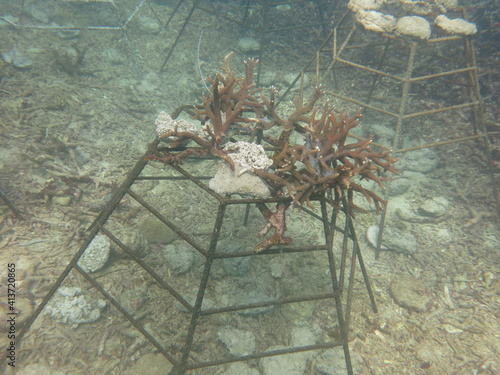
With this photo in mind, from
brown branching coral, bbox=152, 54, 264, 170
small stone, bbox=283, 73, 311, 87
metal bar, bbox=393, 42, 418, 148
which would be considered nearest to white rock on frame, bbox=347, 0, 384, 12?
metal bar, bbox=393, 42, 418, 148

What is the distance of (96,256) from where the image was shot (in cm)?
318

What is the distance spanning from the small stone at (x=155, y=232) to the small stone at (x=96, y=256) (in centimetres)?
52

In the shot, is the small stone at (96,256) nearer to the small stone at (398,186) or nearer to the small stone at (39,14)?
the small stone at (398,186)

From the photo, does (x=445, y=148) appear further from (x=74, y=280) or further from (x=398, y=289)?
(x=74, y=280)

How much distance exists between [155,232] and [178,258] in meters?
0.55

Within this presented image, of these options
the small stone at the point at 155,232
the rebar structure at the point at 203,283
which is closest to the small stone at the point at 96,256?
the rebar structure at the point at 203,283

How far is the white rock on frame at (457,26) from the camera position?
155 inches

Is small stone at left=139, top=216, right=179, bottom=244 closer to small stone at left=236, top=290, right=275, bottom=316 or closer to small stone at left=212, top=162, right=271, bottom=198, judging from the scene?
small stone at left=236, top=290, right=275, bottom=316

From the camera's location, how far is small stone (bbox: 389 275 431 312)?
11.7 feet

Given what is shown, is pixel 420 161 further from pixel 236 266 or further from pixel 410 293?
pixel 236 266

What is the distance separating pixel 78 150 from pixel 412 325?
18.3 feet

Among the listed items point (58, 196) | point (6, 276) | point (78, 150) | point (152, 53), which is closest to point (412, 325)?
point (6, 276)

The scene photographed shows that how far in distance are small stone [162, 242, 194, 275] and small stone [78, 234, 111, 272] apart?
0.69 meters

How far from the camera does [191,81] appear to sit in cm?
688
